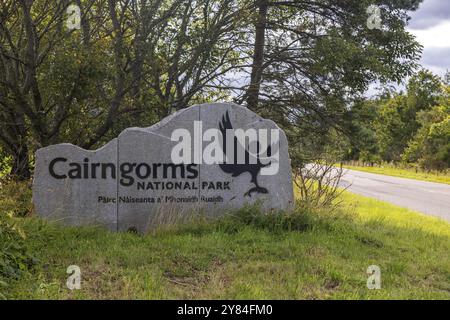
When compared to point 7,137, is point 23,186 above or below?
below

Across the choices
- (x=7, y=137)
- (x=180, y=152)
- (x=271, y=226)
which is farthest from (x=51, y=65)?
(x=271, y=226)

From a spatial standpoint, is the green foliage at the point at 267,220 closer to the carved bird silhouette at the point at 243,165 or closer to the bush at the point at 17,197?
the carved bird silhouette at the point at 243,165

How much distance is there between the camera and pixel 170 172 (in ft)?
24.3

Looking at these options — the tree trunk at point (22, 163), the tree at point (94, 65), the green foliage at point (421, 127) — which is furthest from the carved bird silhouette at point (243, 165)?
the green foliage at point (421, 127)

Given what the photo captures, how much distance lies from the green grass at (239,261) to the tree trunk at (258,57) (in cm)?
437

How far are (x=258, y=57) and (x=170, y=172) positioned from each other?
5187 mm

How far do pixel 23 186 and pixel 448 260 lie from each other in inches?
265

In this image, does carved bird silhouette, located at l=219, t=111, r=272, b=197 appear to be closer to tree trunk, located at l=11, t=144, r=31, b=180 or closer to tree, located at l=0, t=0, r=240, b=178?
tree, located at l=0, t=0, r=240, b=178

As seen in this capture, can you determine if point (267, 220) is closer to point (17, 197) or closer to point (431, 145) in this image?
point (17, 197)

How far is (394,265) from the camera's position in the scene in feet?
18.4

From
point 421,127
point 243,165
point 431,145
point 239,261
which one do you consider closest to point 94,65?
point 243,165

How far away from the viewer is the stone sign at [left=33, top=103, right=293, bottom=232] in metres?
7.16

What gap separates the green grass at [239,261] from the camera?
14.5 feet

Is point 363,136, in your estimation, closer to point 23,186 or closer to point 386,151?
point 23,186
